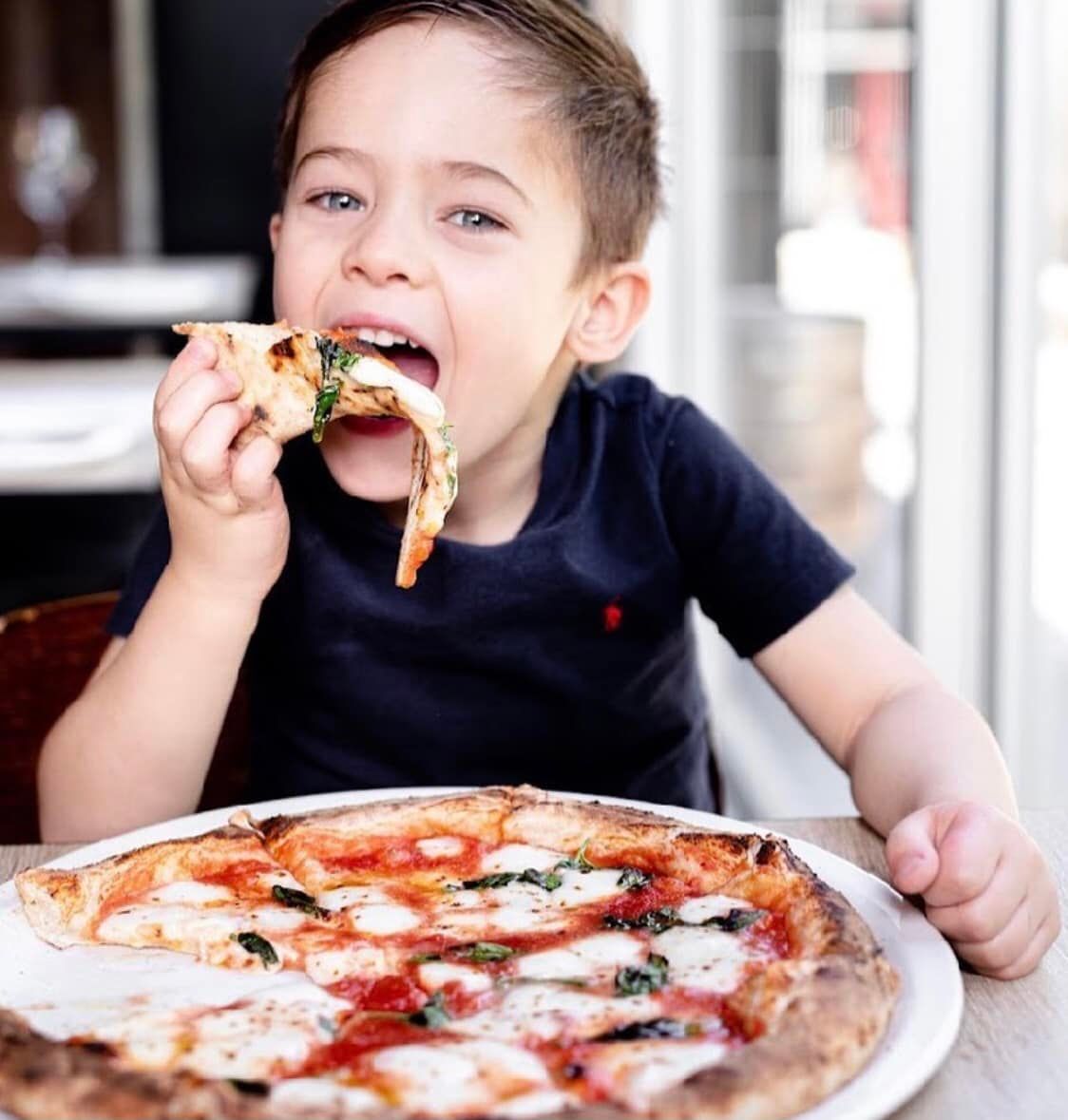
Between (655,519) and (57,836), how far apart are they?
1.91 ft

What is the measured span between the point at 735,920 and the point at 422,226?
2.12 ft

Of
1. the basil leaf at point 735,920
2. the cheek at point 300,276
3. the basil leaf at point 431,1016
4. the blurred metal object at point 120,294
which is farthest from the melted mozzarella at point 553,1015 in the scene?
the blurred metal object at point 120,294

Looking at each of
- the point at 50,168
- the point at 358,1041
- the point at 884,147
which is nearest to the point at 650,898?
the point at 358,1041

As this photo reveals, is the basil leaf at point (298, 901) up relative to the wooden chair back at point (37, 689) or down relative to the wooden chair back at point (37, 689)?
up

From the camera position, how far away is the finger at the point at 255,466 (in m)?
1.18

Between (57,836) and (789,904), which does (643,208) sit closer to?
(57,836)

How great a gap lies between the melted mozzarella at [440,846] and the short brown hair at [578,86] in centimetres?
63

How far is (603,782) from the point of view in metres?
1.56

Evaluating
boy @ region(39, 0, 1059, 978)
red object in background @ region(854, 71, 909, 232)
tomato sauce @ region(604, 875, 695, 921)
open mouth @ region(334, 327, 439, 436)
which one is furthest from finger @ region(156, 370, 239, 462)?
red object in background @ region(854, 71, 909, 232)

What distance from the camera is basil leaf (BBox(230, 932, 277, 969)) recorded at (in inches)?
33.3

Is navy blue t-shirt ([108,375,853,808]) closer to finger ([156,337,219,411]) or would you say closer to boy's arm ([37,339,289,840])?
boy's arm ([37,339,289,840])

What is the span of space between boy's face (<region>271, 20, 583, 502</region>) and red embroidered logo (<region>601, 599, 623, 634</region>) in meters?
0.21

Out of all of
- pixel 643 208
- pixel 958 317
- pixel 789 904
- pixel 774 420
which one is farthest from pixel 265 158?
pixel 789 904

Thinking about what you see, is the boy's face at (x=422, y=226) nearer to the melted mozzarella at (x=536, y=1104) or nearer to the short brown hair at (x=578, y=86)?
the short brown hair at (x=578, y=86)
